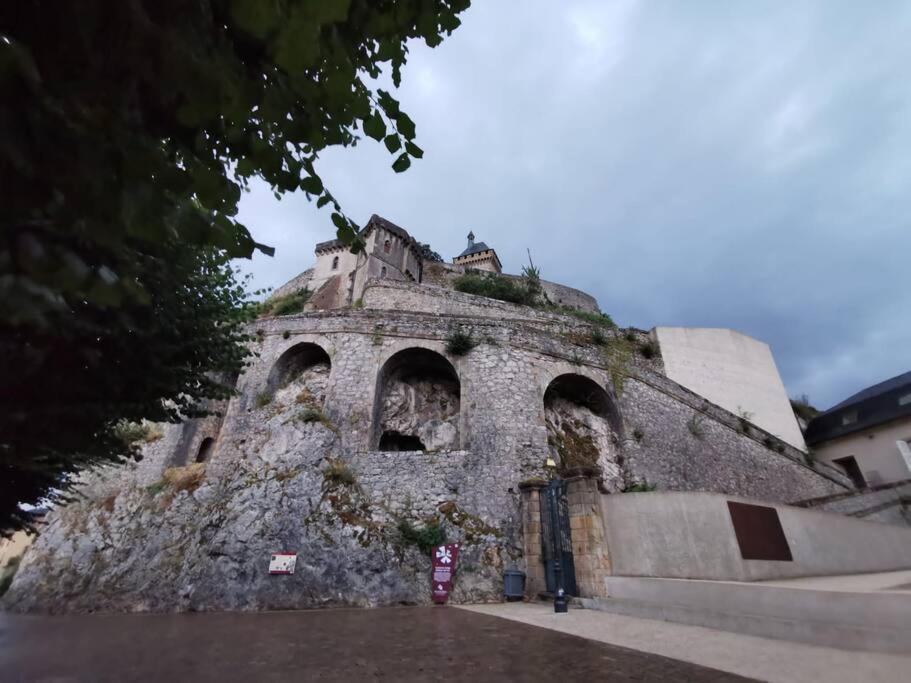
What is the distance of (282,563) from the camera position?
28.5ft

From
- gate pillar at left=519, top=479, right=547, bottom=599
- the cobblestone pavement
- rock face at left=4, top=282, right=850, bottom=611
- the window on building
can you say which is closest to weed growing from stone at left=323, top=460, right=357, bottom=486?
rock face at left=4, top=282, right=850, bottom=611

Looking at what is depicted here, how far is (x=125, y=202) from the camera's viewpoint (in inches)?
47.3

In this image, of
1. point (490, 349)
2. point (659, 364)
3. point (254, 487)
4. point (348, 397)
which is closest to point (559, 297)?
point (659, 364)

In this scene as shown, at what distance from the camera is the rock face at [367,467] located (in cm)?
902

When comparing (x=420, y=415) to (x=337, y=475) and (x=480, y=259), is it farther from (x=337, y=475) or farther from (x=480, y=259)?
(x=480, y=259)

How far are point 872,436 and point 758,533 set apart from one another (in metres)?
16.8

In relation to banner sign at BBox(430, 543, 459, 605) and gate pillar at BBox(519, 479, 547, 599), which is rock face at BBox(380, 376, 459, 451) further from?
banner sign at BBox(430, 543, 459, 605)

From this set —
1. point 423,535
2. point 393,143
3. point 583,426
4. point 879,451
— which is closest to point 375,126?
point 393,143

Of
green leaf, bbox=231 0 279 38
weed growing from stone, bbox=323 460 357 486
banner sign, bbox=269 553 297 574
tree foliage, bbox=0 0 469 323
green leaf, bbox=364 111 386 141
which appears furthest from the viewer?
weed growing from stone, bbox=323 460 357 486

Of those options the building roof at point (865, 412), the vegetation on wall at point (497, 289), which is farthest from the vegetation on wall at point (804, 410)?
the vegetation on wall at point (497, 289)

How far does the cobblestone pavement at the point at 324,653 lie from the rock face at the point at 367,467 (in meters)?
2.21

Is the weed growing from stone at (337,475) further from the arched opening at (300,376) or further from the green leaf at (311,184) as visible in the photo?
the green leaf at (311,184)

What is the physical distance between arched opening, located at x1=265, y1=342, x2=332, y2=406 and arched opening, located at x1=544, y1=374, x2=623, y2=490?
256 inches

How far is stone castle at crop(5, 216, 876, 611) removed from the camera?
29.3 ft
